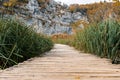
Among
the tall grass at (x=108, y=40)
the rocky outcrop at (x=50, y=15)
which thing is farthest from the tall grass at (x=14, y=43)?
the rocky outcrop at (x=50, y=15)

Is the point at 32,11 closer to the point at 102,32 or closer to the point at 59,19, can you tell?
the point at 59,19

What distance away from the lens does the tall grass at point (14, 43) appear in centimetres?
493

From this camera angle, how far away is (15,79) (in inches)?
112

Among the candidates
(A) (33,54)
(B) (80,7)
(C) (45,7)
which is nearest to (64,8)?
(B) (80,7)

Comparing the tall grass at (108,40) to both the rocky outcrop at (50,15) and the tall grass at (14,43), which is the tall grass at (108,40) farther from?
the rocky outcrop at (50,15)

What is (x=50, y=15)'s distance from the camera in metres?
53.4

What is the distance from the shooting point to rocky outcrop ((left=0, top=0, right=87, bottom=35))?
44603 mm

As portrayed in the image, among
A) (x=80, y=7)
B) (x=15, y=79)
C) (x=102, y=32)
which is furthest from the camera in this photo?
(x=80, y=7)

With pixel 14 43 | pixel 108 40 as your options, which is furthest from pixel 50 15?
pixel 14 43

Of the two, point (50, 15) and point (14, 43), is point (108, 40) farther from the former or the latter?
point (50, 15)

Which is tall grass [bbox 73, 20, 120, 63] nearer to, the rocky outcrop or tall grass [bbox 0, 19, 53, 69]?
tall grass [bbox 0, 19, 53, 69]

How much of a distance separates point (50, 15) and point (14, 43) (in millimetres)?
48134

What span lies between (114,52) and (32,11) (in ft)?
137

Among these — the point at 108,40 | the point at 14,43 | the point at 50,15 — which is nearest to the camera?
the point at 14,43
